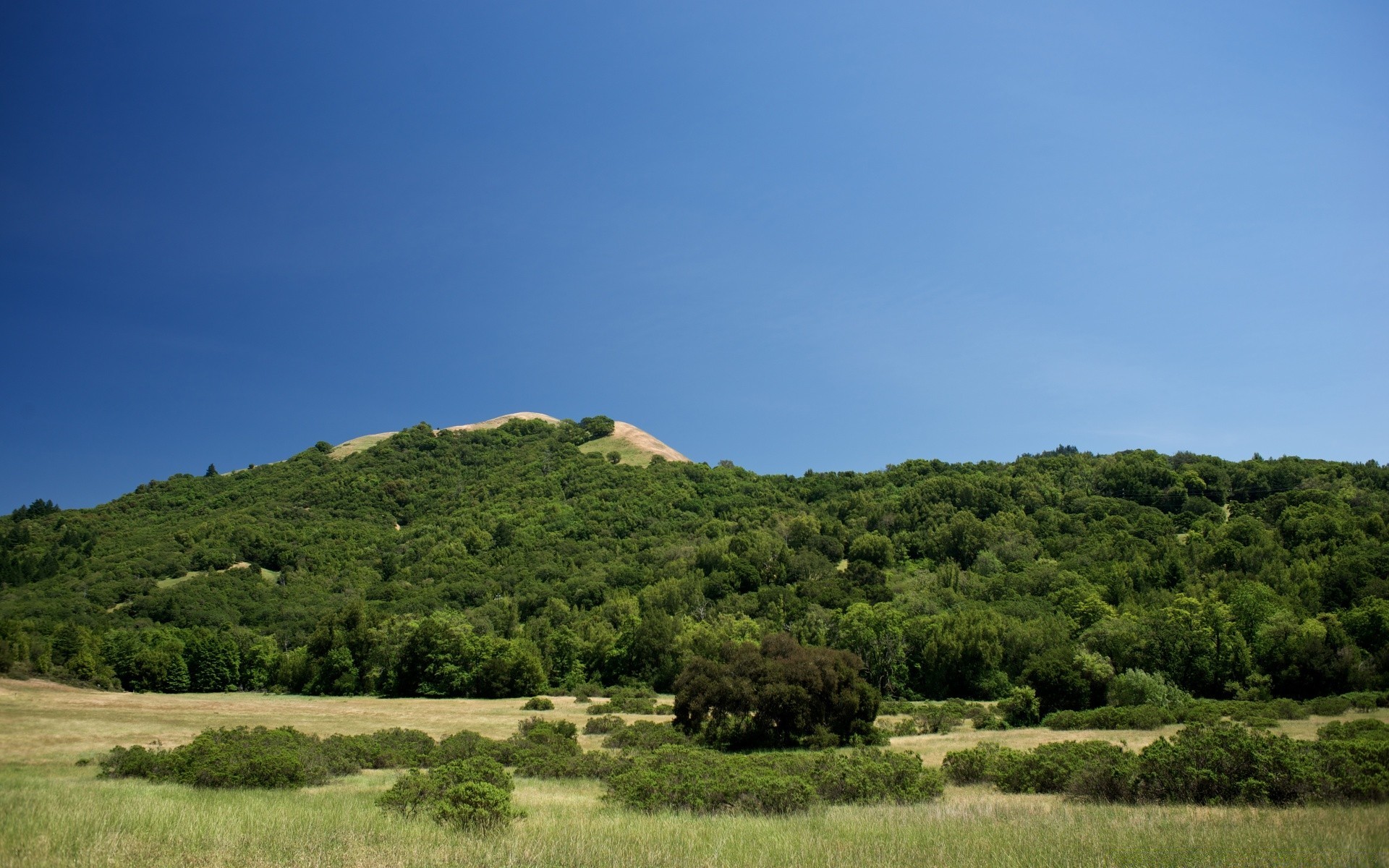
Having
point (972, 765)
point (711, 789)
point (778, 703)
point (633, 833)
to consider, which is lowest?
point (972, 765)

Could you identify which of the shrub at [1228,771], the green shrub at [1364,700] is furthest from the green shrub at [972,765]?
the green shrub at [1364,700]

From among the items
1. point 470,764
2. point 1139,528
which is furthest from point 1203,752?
point 1139,528

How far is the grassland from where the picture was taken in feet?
33.8

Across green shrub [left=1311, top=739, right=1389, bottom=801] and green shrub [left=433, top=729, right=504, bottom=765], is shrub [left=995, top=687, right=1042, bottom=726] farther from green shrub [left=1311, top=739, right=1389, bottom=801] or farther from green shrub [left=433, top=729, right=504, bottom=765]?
green shrub [left=433, top=729, right=504, bottom=765]

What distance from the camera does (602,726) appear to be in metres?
38.8

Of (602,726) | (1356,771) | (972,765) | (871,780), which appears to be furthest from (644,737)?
(1356,771)

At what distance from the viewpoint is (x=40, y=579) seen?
8694cm

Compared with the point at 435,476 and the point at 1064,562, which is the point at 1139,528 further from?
the point at 435,476

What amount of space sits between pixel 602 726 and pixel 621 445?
350 feet

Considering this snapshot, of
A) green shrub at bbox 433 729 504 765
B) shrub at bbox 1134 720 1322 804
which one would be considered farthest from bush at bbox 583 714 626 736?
shrub at bbox 1134 720 1322 804

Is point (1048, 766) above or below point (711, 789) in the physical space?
below

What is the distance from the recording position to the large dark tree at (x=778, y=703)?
33094mm

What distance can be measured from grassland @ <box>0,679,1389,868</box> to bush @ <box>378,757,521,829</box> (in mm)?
511

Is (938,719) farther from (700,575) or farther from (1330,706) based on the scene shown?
(700,575)
